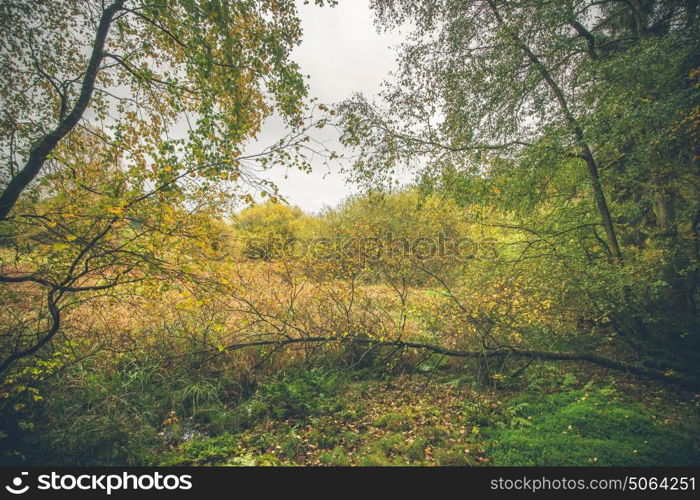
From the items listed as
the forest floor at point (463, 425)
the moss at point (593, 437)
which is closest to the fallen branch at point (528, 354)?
the forest floor at point (463, 425)

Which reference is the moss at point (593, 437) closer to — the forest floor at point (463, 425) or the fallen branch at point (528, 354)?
the forest floor at point (463, 425)

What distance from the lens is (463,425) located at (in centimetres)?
466

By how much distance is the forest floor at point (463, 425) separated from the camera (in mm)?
3600

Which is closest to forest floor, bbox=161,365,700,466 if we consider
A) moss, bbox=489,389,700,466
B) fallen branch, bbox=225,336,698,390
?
moss, bbox=489,389,700,466

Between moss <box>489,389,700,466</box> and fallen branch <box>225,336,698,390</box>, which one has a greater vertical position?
fallen branch <box>225,336,698,390</box>

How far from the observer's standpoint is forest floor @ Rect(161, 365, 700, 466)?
11.8ft

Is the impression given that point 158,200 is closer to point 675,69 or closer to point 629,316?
point 675,69

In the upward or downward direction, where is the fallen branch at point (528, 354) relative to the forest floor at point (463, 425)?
upward

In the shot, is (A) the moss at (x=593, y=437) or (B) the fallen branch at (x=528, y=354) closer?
(A) the moss at (x=593, y=437)

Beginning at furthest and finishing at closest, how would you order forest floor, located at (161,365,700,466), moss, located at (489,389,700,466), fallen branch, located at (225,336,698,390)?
fallen branch, located at (225,336,698,390) < forest floor, located at (161,365,700,466) < moss, located at (489,389,700,466)

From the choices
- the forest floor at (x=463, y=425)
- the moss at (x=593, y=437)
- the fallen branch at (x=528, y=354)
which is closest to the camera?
the moss at (x=593, y=437)

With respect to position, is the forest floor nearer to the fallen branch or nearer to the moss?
the moss

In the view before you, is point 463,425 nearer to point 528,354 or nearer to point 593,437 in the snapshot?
point 593,437

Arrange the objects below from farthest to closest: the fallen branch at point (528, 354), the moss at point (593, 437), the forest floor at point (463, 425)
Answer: the fallen branch at point (528, 354) → the forest floor at point (463, 425) → the moss at point (593, 437)
